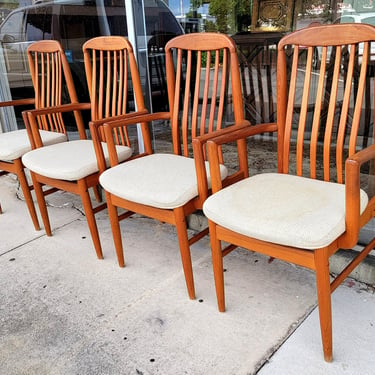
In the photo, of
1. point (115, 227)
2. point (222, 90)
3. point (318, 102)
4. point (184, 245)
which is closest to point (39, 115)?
point (115, 227)

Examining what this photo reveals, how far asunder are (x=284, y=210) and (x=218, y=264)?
1.28 feet

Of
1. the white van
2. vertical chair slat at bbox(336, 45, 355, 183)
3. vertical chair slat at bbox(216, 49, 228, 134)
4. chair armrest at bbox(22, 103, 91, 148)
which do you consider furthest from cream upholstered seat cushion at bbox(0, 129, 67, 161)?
vertical chair slat at bbox(336, 45, 355, 183)

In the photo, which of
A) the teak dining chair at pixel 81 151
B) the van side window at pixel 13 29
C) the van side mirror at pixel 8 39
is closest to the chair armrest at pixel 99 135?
the teak dining chair at pixel 81 151

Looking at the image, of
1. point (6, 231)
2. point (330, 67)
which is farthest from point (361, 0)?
point (6, 231)

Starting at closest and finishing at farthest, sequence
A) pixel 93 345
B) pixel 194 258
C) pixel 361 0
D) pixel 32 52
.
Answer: pixel 93 345, pixel 361 0, pixel 194 258, pixel 32 52

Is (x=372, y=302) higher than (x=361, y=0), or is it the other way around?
(x=361, y=0)

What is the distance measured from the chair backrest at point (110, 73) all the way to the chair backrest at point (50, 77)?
22cm

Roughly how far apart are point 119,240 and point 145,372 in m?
0.73

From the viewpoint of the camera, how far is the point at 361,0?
6.00ft

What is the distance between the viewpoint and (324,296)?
1223 mm

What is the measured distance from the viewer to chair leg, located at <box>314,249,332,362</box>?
1.17 metres

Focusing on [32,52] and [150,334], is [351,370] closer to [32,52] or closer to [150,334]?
[150,334]

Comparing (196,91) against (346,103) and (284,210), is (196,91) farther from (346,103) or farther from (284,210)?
(284,210)

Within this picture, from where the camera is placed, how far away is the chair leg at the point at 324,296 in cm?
117
